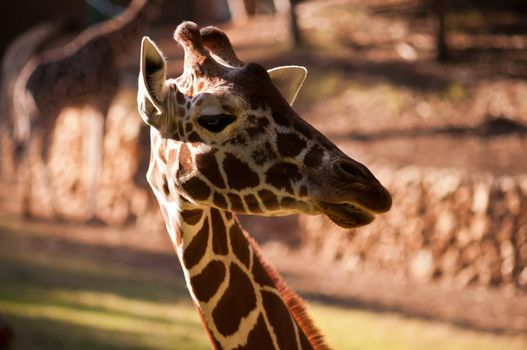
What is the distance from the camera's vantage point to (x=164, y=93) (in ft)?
8.84

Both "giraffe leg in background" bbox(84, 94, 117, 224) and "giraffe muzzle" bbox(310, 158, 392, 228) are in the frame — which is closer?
"giraffe muzzle" bbox(310, 158, 392, 228)

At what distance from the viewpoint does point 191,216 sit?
2.76 metres

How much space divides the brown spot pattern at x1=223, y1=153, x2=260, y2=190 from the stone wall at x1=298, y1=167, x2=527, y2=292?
6.91 metres

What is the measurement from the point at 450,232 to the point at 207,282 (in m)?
7.10

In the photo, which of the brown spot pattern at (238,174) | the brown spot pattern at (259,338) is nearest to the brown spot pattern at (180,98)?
the brown spot pattern at (238,174)

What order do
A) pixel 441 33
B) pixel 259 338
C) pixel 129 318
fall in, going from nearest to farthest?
pixel 259 338, pixel 129 318, pixel 441 33

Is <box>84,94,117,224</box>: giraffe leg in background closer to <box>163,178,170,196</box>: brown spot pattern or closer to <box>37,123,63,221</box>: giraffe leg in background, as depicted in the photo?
<box>37,123,63,221</box>: giraffe leg in background

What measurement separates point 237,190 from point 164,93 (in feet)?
1.25

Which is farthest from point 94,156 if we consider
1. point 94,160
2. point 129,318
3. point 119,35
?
point 129,318

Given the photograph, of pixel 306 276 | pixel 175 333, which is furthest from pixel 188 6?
pixel 175 333

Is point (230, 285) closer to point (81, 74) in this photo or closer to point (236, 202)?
point (236, 202)

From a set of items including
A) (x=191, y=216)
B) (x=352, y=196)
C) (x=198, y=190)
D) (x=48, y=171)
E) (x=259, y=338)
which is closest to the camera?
(x=352, y=196)

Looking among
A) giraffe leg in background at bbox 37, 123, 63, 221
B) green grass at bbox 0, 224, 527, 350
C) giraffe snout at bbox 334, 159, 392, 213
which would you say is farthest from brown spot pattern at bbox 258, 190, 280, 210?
giraffe leg in background at bbox 37, 123, 63, 221

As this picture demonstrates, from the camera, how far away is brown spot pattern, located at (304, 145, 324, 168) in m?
2.51
